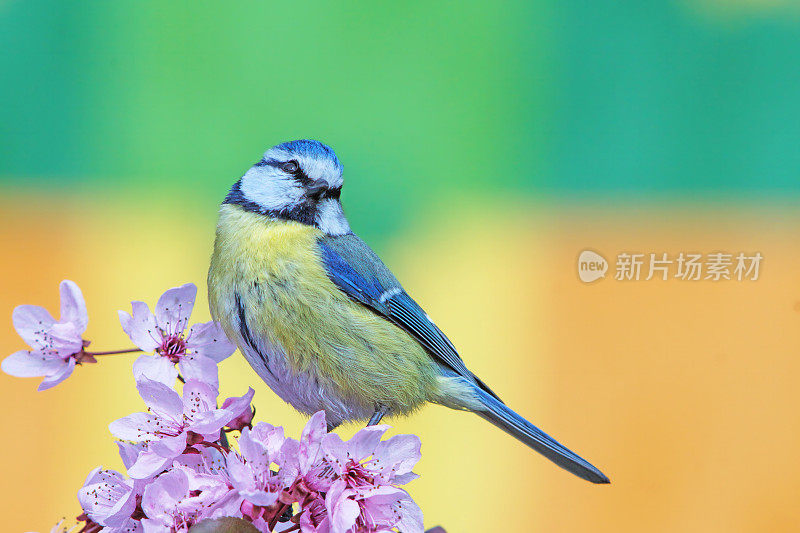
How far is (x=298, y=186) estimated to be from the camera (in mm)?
1073

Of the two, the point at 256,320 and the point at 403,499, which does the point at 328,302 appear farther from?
the point at 403,499

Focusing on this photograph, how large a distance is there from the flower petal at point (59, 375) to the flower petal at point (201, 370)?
115 mm

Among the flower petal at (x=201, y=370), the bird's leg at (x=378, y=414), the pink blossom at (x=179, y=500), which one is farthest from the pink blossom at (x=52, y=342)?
the bird's leg at (x=378, y=414)

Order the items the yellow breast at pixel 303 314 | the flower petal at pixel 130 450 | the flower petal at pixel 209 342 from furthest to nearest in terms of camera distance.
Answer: the yellow breast at pixel 303 314 → the flower petal at pixel 209 342 → the flower petal at pixel 130 450

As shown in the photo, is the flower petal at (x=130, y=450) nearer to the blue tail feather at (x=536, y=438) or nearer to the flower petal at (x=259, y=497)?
the flower petal at (x=259, y=497)

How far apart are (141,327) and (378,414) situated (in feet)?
1.36

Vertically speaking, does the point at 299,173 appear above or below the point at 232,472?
above

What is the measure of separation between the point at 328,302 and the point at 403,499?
408 millimetres

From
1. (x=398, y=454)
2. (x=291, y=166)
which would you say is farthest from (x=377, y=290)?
(x=398, y=454)

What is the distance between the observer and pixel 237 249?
41.4 inches

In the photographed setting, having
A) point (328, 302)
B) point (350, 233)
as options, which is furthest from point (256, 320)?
point (350, 233)

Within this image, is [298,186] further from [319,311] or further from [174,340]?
[174,340]

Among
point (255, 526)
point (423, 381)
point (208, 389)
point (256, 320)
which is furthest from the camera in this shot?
point (423, 381)

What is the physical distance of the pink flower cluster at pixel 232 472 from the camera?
0.65 meters
